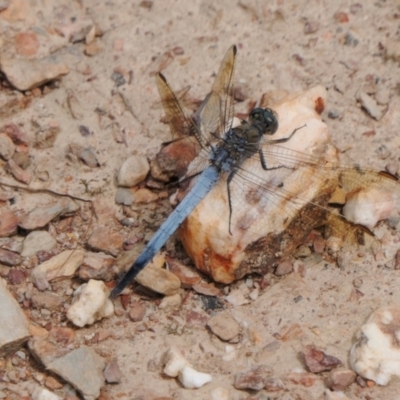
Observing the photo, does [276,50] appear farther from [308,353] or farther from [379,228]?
[308,353]

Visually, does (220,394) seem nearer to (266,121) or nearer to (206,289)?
(206,289)

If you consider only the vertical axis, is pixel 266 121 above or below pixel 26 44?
above

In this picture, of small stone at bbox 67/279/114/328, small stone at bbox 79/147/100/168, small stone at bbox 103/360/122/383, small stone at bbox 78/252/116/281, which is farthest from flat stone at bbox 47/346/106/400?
small stone at bbox 79/147/100/168

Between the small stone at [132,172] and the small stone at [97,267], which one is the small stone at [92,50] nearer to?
→ the small stone at [132,172]

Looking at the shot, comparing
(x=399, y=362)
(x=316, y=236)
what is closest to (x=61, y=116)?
(x=316, y=236)

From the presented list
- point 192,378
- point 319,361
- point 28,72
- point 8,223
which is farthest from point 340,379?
point 28,72
